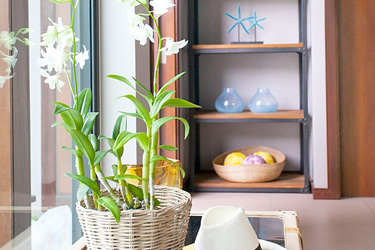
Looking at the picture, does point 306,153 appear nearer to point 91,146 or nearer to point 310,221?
point 310,221

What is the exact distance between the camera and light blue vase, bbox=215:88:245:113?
3680 mm

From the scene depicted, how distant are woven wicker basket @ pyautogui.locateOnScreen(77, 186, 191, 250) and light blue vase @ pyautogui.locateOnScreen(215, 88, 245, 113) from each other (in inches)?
104

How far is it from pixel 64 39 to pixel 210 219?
51 cm

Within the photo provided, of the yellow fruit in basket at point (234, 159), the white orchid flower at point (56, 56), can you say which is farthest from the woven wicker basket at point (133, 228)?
the yellow fruit in basket at point (234, 159)

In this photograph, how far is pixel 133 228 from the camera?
3.30 feet

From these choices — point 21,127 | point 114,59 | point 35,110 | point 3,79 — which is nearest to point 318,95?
point 114,59

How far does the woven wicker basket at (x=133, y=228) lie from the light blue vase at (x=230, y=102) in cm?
264

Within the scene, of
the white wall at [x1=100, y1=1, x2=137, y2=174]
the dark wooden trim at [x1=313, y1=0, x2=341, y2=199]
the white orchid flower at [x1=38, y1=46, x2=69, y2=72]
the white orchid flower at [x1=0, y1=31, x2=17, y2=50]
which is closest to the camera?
the white orchid flower at [x1=38, y1=46, x2=69, y2=72]

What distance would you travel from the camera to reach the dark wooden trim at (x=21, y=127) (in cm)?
149

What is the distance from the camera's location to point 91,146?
3.51ft

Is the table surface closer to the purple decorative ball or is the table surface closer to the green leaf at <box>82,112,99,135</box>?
the green leaf at <box>82,112,99,135</box>

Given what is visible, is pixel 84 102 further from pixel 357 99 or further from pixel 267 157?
pixel 357 99

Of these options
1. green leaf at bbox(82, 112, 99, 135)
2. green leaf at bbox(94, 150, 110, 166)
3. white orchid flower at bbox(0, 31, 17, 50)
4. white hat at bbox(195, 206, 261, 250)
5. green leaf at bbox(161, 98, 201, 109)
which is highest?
white orchid flower at bbox(0, 31, 17, 50)

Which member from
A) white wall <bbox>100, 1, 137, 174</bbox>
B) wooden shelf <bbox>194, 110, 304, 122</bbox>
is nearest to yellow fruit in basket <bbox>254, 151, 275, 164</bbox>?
wooden shelf <bbox>194, 110, 304, 122</bbox>
